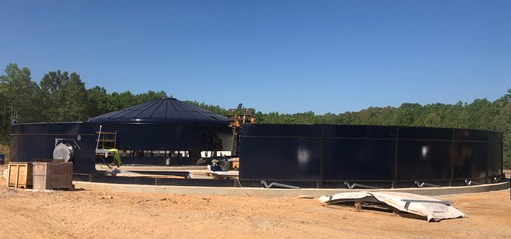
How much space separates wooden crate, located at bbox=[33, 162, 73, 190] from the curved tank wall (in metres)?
6.67

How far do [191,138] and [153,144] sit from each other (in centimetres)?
267

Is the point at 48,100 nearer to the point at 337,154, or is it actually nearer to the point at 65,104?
the point at 65,104

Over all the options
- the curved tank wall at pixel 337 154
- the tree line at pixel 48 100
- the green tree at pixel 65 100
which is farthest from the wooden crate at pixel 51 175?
the green tree at pixel 65 100

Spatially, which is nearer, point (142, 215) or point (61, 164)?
point (142, 215)

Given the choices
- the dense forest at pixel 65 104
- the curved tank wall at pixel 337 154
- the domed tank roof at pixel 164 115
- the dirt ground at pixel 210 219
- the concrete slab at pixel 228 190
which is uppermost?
the dense forest at pixel 65 104

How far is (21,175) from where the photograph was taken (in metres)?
18.6

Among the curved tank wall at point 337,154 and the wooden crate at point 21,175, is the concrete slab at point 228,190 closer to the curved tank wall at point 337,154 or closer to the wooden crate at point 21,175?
the curved tank wall at point 337,154

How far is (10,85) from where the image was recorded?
75312 millimetres

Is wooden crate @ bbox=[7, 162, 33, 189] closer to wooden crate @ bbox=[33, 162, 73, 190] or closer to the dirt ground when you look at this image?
wooden crate @ bbox=[33, 162, 73, 190]

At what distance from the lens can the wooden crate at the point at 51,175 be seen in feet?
59.1

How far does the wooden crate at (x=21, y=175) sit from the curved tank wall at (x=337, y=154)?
8.17m

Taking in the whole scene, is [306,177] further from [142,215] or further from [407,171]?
[142,215]

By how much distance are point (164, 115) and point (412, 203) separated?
76.6 ft

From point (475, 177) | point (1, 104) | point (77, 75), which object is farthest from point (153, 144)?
point (77, 75)
